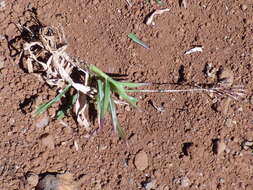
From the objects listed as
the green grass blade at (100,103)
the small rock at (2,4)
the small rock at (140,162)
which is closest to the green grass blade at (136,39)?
the green grass blade at (100,103)

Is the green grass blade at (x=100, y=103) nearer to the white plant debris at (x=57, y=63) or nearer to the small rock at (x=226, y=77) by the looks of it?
the white plant debris at (x=57, y=63)

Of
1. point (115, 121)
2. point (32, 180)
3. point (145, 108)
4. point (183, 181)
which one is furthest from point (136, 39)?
point (32, 180)

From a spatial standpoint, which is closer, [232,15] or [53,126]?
[53,126]

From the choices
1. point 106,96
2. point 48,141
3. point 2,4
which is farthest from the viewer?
point 2,4

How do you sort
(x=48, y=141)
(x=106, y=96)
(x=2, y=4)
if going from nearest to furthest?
(x=106, y=96)
(x=48, y=141)
(x=2, y=4)

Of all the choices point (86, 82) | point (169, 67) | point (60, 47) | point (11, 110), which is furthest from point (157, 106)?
point (11, 110)

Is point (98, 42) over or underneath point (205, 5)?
underneath

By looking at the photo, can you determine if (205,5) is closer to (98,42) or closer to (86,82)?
(98,42)

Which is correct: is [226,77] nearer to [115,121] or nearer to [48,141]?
[115,121]

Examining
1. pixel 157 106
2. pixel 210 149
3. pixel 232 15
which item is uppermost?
pixel 232 15
